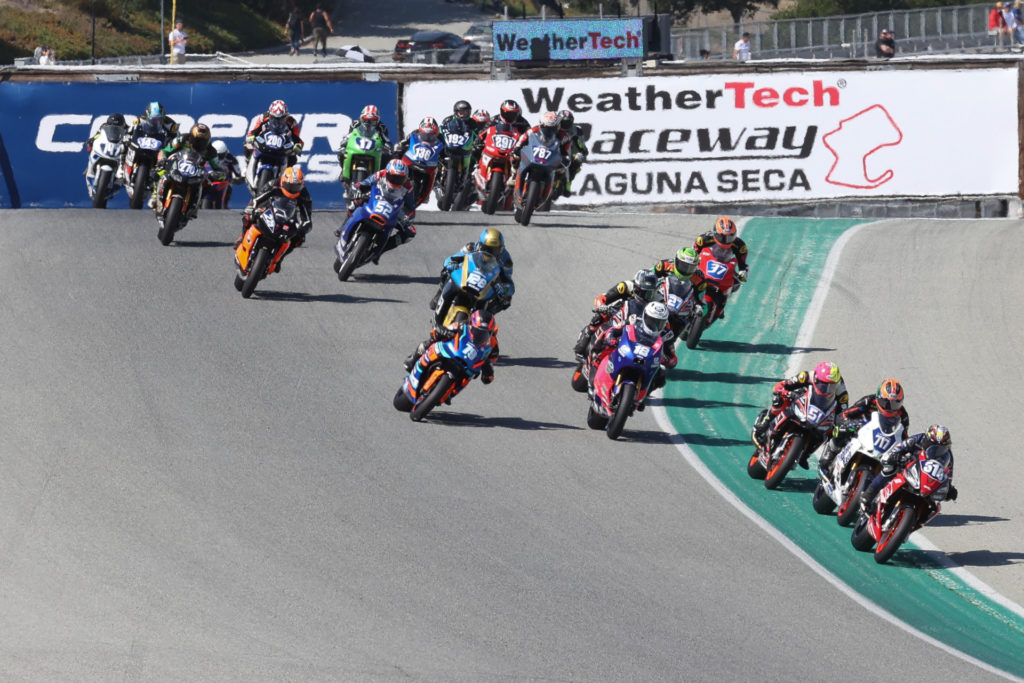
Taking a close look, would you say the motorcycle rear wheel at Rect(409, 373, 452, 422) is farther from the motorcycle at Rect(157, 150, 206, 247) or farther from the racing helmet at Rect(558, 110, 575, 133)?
the racing helmet at Rect(558, 110, 575, 133)

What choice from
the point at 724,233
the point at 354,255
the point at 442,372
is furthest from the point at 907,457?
the point at 354,255

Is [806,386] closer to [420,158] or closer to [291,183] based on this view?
[291,183]

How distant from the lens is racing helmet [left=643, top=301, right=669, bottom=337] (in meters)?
15.8

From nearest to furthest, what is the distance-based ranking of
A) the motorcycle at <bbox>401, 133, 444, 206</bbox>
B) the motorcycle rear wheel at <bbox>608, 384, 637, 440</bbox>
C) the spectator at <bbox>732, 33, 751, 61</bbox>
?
the motorcycle rear wheel at <bbox>608, 384, 637, 440</bbox>, the motorcycle at <bbox>401, 133, 444, 206</bbox>, the spectator at <bbox>732, 33, 751, 61</bbox>

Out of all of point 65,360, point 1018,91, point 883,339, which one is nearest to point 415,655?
point 65,360

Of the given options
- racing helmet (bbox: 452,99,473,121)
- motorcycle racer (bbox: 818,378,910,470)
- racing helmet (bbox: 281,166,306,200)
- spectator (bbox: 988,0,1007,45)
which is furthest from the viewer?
spectator (bbox: 988,0,1007,45)

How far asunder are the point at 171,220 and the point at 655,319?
913 cm

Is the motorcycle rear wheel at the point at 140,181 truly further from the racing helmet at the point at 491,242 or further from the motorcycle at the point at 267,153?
the racing helmet at the point at 491,242

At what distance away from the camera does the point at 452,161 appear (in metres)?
25.8

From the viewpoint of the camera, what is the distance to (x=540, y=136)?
24.4 meters

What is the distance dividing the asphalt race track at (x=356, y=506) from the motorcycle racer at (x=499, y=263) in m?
1.00

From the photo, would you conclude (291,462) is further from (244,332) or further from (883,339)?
(883,339)

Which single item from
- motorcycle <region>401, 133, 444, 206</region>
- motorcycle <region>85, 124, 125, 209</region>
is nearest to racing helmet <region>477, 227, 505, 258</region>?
motorcycle <region>401, 133, 444, 206</region>

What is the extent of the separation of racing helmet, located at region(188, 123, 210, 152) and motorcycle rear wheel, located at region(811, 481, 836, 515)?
11.2 metres
